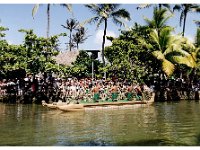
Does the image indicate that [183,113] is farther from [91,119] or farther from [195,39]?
[195,39]

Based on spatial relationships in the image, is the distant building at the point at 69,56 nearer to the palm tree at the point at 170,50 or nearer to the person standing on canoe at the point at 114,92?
the palm tree at the point at 170,50

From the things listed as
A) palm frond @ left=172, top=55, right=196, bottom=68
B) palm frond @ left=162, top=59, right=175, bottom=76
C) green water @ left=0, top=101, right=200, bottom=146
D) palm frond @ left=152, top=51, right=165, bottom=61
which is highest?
palm frond @ left=152, top=51, right=165, bottom=61

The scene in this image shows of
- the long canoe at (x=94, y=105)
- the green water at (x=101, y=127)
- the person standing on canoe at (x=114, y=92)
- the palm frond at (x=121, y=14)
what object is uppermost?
the palm frond at (x=121, y=14)

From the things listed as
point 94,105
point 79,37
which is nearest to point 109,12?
point 94,105

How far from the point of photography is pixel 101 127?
13.4 m

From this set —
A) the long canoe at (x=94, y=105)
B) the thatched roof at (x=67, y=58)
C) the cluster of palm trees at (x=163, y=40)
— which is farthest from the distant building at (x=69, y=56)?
the long canoe at (x=94, y=105)

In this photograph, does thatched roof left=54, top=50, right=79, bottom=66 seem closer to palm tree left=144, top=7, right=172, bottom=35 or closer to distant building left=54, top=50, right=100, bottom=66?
distant building left=54, top=50, right=100, bottom=66

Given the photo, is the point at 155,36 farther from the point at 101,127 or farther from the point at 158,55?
the point at 101,127

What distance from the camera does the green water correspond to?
35.7 feet

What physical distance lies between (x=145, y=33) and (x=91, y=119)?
38.9 ft

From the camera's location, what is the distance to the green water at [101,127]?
428 inches

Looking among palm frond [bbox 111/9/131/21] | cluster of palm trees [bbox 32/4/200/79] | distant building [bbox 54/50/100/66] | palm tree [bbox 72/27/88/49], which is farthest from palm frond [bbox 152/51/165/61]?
palm tree [bbox 72/27/88/49]

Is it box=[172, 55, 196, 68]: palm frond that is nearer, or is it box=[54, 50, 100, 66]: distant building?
box=[172, 55, 196, 68]: palm frond

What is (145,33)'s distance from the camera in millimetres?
26109
